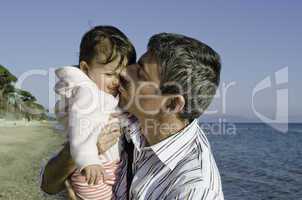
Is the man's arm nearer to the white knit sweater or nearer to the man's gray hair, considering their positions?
the white knit sweater

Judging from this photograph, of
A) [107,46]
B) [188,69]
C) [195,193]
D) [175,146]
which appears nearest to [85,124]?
[107,46]

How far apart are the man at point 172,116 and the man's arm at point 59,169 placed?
1.63 ft

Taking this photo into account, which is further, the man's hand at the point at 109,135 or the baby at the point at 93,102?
the man's hand at the point at 109,135

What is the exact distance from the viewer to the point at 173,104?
2.89m

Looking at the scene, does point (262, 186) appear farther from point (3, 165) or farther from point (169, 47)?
point (169, 47)

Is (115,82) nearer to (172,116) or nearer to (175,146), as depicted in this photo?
(172,116)

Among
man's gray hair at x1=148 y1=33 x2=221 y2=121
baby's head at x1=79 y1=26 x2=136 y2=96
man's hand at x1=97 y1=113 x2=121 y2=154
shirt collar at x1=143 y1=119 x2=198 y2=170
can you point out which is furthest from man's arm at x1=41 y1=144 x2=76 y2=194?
man's gray hair at x1=148 y1=33 x2=221 y2=121

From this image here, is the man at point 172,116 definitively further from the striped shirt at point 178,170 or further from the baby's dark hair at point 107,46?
the baby's dark hair at point 107,46

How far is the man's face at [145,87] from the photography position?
290 centimetres

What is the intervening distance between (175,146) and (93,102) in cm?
93

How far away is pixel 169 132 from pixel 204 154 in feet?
1.45

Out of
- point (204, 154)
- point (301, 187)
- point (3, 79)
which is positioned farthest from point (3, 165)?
point (3, 79)

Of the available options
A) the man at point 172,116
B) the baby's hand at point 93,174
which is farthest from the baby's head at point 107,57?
the baby's hand at point 93,174

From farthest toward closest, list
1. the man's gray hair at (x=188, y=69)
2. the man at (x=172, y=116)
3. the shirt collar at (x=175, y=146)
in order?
the man's gray hair at (x=188, y=69)
the shirt collar at (x=175, y=146)
the man at (x=172, y=116)
